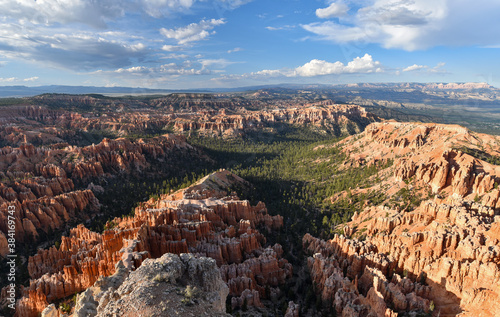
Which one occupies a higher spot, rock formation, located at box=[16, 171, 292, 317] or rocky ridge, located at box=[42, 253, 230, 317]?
rocky ridge, located at box=[42, 253, 230, 317]

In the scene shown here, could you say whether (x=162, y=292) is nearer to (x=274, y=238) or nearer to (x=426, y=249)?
(x=426, y=249)

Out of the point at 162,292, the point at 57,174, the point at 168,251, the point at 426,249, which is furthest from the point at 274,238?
the point at 57,174

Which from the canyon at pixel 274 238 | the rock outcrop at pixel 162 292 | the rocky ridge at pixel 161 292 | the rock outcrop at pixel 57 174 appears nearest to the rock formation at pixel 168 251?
the canyon at pixel 274 238

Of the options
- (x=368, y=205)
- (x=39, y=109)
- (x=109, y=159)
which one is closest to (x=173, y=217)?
(x=368, y=205)

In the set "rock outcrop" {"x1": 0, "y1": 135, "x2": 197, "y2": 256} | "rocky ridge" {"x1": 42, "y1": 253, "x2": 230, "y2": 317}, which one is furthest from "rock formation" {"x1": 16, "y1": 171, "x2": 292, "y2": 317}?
"rock outcrop" {"x1": 0, "y1": 135, "x2": 197, "y2": 256}

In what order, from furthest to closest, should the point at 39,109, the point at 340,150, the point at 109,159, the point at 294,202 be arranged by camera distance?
the point at 39,109 → the point at 340,150 → the point at 109,159 → the point at 294,202

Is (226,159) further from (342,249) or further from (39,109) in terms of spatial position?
(39,109)

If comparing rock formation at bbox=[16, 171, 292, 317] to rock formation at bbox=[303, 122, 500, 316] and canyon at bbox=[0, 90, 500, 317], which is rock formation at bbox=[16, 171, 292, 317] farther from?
rock formation at bbox=[303, 122, 500, 316]

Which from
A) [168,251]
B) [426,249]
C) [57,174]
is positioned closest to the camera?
[168,251]
